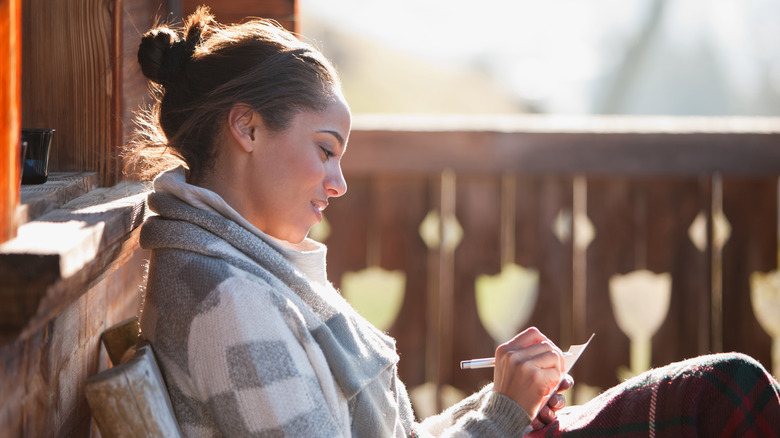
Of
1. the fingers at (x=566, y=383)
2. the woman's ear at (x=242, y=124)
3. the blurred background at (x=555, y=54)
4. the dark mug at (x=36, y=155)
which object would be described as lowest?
the fingers at (x=566, y=383)

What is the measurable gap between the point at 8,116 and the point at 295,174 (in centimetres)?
56

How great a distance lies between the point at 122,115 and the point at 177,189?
395 mm

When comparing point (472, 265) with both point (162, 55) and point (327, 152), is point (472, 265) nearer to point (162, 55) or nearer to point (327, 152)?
point (327, 152)

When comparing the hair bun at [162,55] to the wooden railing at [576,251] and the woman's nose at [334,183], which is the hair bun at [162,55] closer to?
the woman's nose at [334,183]

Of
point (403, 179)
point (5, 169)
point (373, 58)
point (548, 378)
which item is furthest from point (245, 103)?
point (373, 58)

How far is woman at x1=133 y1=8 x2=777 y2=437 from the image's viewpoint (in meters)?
1.06

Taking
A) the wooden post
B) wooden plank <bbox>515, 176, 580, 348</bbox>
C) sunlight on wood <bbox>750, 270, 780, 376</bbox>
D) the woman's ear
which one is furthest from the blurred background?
the wooden post

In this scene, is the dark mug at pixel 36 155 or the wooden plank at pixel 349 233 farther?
the wooden plank at pixel 349 233

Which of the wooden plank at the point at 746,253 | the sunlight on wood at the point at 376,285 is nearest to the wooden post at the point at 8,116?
the sunlight on wood at the point at 376,285

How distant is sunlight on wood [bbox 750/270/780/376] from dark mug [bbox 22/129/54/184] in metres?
2.43

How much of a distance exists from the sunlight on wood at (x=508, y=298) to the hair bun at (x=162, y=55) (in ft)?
5.52

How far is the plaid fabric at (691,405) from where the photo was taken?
1.37 metres

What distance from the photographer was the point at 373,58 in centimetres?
1416

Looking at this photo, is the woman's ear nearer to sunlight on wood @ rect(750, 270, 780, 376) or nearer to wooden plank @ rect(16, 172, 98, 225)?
wooden plank @ rect(16, 172, 98, 225)
